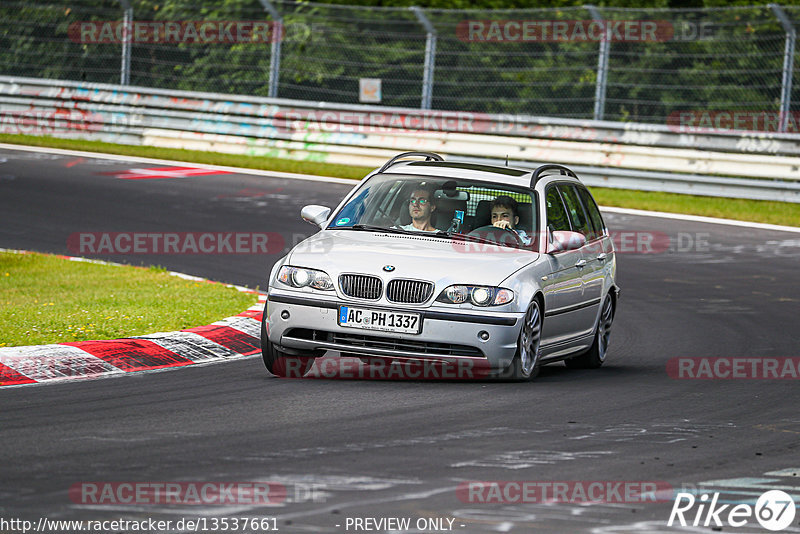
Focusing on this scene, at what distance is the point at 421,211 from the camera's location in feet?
33.2

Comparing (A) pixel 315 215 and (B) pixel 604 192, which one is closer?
Result: (A) pixel 315 215

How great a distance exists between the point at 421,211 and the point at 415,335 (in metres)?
1.51

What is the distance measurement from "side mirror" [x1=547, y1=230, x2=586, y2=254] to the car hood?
0.89 feet

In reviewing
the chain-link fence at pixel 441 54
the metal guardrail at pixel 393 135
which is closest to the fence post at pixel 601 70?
the chain-link fence at pixel 441 54

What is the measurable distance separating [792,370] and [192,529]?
252 inches

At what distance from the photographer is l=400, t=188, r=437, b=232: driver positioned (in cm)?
1005

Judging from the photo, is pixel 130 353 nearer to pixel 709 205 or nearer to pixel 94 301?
pixel 94 301

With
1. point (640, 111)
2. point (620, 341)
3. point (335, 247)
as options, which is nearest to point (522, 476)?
point (335, 247)

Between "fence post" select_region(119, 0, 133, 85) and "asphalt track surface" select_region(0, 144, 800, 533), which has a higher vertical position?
"fence post" select_region(119, 0, 133, 85)

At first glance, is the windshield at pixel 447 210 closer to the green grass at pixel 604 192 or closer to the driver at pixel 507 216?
the driver at pixel 507 216

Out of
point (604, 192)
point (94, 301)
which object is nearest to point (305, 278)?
point (94, 301)

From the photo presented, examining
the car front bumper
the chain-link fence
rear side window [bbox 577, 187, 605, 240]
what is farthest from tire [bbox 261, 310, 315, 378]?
the chain-link fence

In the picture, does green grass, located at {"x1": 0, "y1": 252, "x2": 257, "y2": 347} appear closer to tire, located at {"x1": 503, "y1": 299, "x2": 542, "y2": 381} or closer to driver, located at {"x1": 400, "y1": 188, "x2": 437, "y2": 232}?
driver, located at {"x1": 400, "y1": 188, "x2": 437, "y2": 232}

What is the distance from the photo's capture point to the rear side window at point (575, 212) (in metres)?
11.0
